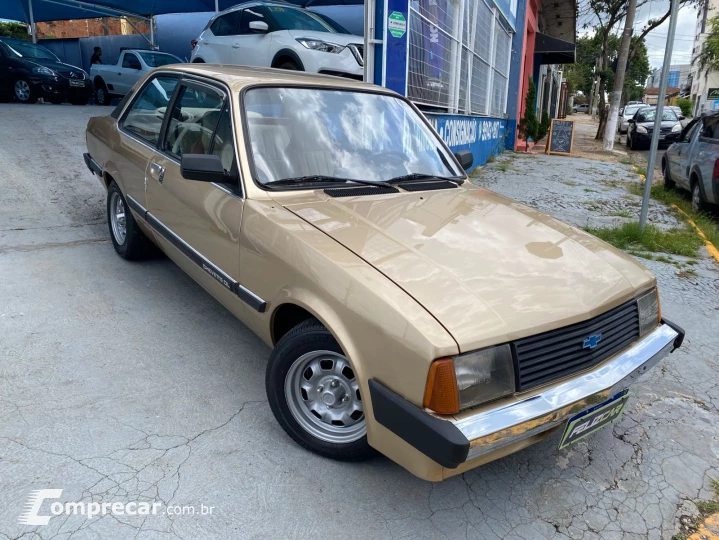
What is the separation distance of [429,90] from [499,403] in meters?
7.19

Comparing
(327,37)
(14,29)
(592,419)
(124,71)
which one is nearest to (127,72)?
(124,71)

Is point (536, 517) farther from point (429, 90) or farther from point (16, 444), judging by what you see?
point (429, 90)

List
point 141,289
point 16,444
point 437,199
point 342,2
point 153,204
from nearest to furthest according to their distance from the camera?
point 16,444
point 437,199
point 153,204
point 141,289
point 342,2

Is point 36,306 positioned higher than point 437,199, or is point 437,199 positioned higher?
point 437,199

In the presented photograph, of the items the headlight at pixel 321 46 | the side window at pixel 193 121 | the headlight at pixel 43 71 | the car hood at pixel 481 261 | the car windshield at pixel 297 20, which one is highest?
the car windshield at pixel 297 20

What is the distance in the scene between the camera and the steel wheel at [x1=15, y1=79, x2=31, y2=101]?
42.1 ft

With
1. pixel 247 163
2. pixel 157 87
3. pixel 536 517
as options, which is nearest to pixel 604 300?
pixel 536 517

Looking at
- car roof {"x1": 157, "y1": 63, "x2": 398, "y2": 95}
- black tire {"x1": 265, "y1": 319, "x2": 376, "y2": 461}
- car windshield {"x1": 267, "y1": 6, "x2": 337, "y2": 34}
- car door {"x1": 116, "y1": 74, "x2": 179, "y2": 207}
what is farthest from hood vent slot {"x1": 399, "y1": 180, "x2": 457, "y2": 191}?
car windshield {"x1": 267, "y1": 6, "x2": 337, "y2": 34}

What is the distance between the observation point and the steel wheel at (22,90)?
12820 millimetres

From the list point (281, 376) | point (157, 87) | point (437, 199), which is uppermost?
point (157, 87)

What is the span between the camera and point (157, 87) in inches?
168

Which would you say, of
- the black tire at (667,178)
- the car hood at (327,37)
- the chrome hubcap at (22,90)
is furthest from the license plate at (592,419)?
the chrome hubcap at (22,90)

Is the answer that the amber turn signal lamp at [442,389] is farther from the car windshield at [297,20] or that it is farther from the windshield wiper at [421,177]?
the car windshield at [297,20]

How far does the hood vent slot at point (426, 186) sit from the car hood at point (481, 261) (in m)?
0.08
